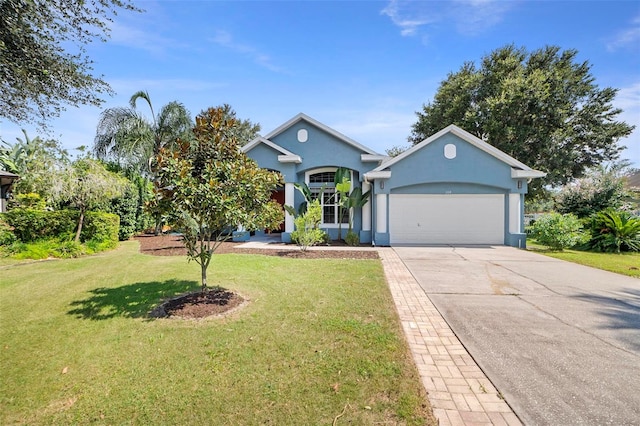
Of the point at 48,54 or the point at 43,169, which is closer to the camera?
the point at 48,54

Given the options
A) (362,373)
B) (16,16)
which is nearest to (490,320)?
(362,373)

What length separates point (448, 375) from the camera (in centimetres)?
348

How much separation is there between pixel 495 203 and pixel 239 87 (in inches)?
537

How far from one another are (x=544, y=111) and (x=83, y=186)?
28857 millimetres

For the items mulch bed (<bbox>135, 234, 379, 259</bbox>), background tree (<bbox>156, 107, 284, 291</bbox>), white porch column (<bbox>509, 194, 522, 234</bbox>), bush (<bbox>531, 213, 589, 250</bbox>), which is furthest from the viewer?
white porch column (<bbox>509, 194, 522, 234</bbox>)

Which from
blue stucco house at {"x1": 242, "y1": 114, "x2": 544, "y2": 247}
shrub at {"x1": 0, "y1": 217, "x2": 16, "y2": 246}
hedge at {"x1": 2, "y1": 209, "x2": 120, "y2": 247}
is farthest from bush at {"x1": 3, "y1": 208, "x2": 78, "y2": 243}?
blue stucco house at {"x1": 242, "y1": 114, "x2": 544, "y2": 247}

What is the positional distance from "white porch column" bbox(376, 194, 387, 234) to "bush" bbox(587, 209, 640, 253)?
9.50 m

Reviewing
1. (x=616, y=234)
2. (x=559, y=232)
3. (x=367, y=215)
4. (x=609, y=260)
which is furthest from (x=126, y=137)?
(x=616, y=234)

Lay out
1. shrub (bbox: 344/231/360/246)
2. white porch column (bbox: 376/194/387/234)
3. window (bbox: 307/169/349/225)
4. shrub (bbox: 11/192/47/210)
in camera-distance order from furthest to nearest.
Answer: window (bbox: 307/169/349/225) → shrub (bbox: 344/231/360/246) → white porch column (bbox: 376/194/387/234) → shrub (bbox: 11/192/47/210)

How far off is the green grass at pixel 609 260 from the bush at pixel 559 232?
1.46 ft

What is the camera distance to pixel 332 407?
293cm

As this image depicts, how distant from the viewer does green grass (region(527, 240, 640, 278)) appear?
30.3 ft

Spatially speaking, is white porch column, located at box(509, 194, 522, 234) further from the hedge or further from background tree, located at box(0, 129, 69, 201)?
background tree, located at box(0, 129, 69, 201)

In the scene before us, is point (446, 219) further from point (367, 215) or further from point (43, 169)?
point (43, 169)
